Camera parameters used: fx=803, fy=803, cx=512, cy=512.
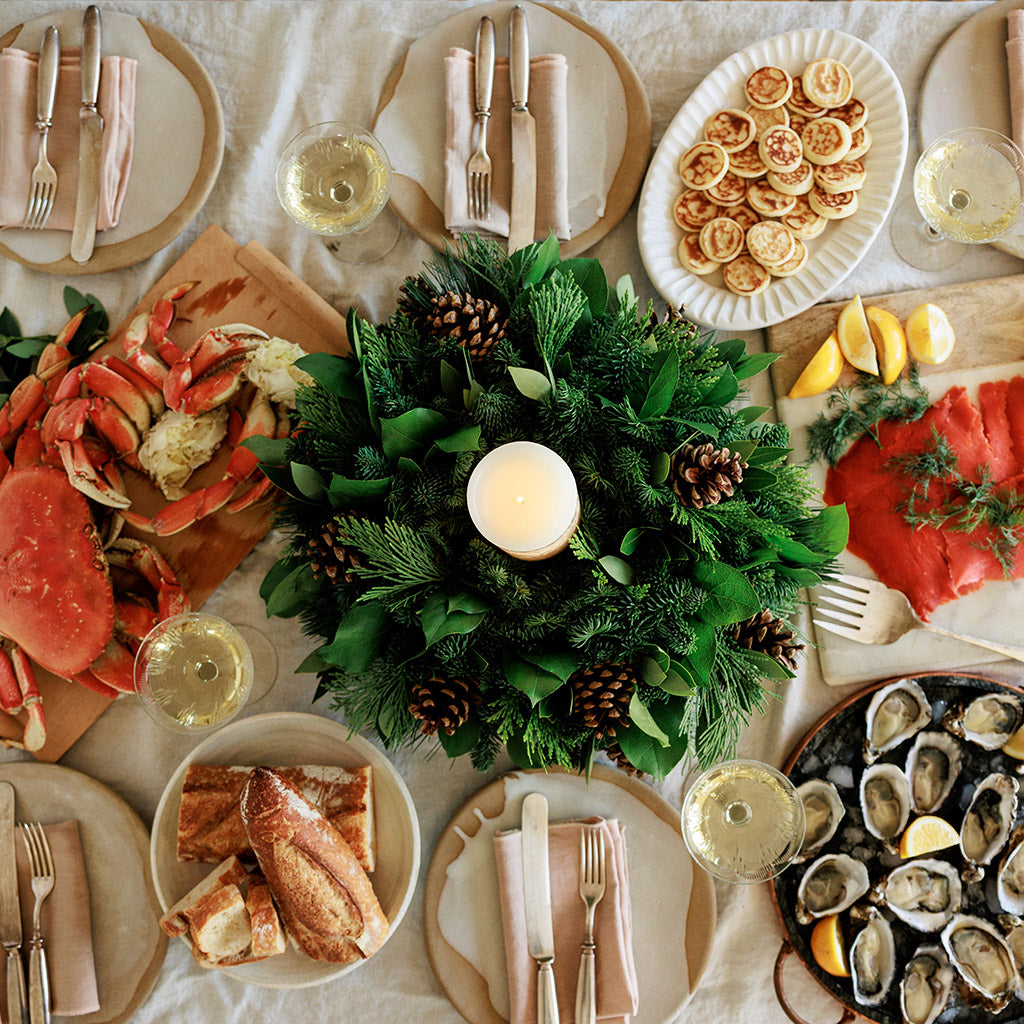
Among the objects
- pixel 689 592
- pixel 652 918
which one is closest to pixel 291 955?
pixel 652 918

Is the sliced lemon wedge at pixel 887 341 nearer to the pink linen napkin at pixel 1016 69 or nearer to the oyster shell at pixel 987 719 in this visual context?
the pink linen napkin at pixel 1016 69

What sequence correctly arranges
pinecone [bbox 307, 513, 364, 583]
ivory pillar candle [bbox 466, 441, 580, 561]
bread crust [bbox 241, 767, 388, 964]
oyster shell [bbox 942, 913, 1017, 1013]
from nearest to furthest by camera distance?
ivory pillar candle [bbox 466, 441, 580, 561], pinecone [bbox 307, 513, 364, 583], bread crust [bbox 241, 767, 388, 964], oyster shell [bbox 942, 913, 1017, 1013]

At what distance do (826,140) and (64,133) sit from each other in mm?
1031

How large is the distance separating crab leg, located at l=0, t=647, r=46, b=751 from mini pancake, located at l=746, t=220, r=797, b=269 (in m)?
1.10

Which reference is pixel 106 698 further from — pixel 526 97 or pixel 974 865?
pixel 974 865

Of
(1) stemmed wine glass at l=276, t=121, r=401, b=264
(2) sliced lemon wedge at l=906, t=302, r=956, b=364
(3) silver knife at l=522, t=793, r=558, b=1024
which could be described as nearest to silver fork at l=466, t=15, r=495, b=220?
(1) stemmed wine glass at l=276, t=121, r=401, b=264

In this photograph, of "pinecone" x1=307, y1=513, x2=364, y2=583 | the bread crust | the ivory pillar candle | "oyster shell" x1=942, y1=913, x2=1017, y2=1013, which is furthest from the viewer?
"oyster shell" x1=942, y1=913, x2=1017, y2=1013

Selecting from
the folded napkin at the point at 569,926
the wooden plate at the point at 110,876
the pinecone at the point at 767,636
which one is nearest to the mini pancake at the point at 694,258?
the pinecone at the point at 767,636

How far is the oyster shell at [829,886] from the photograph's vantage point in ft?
3.47

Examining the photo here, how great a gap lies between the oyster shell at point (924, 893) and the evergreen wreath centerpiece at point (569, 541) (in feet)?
1.52

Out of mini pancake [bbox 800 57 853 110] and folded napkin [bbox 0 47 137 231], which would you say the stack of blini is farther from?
folded napkin [bbox 0 47 137 231]

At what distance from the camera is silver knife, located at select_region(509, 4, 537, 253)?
1.06 metres

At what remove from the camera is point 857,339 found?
3.50ft

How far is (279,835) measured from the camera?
94cm
